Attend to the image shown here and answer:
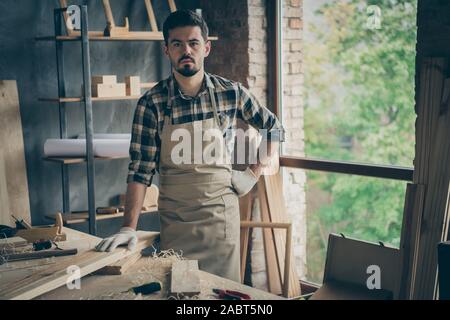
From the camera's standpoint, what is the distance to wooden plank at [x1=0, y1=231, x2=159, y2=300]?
86.4 inches

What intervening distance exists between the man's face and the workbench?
3.11 ft

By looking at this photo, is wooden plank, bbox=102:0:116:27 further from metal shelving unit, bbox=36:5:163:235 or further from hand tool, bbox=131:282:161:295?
hand tool, bbox=131:282:161:295

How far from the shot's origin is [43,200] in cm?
436

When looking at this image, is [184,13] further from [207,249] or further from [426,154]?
[426,154]

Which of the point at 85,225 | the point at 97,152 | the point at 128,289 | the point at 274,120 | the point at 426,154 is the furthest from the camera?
the point at 85,225

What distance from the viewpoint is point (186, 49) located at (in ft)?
10.3

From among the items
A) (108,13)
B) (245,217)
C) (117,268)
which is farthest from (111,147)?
(117,268)

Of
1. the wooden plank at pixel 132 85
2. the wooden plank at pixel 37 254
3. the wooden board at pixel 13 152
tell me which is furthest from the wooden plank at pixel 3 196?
the wooden plank at pixel 37 254

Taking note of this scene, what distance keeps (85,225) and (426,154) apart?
233 centimetres

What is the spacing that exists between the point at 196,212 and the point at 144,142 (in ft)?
1.39

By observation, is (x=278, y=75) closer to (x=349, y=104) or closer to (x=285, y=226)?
(x=349, y=104)

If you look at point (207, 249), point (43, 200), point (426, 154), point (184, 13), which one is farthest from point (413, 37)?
point (43, 200)

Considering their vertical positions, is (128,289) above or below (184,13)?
below

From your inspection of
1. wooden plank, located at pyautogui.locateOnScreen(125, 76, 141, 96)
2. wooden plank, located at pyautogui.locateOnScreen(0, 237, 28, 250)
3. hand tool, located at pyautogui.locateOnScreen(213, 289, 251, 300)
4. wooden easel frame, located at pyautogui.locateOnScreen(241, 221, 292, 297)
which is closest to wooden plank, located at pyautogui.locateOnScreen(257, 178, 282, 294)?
wooden easel frame, located at pyautogui.locateOnScreen(241, 221, 292, 297)
